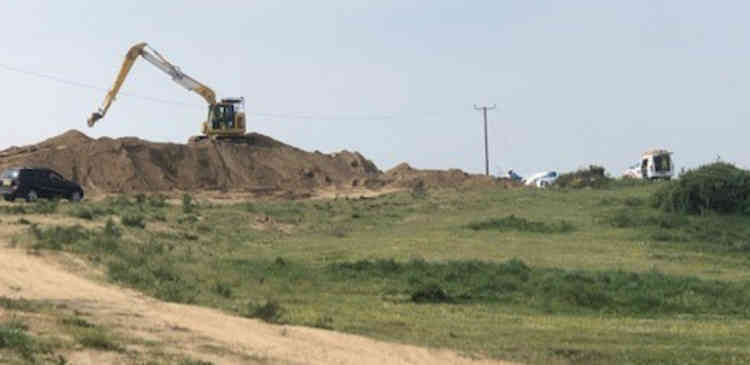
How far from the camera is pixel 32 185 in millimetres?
39125

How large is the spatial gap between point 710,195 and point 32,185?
29.1 meters

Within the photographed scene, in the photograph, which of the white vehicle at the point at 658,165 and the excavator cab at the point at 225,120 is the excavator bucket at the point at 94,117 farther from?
the white vehicle at the point at 658,165

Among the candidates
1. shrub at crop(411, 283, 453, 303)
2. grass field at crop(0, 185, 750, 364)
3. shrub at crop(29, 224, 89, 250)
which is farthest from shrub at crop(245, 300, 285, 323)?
shrub at crop(29, 224, 89, 250)

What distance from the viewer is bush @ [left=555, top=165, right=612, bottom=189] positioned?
60.1m

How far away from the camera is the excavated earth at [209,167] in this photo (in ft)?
182

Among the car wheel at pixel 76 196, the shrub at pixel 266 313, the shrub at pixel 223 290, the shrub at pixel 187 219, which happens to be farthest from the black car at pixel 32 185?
the shrub at pixel 266 313

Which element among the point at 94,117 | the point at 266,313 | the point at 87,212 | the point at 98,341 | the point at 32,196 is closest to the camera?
the point at 98,341

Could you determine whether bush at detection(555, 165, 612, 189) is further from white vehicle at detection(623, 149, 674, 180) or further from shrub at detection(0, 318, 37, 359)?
shrub at detection(0, 318, 37, 359)

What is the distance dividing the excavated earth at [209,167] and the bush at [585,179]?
531 centimetres

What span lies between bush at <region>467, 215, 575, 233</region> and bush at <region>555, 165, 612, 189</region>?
79.7ft

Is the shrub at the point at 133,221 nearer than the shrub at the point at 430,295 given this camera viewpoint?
No

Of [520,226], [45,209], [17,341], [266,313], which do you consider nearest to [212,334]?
[266,313]

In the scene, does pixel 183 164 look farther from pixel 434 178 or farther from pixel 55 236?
pixel 55 236

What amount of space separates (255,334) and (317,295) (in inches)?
272
